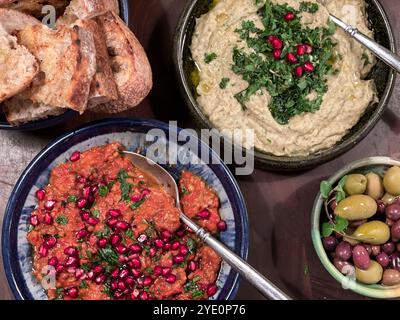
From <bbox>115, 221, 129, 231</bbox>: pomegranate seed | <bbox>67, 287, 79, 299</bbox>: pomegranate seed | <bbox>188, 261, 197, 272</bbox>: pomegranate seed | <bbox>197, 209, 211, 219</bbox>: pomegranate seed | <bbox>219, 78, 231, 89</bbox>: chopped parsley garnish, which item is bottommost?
<bbox>67, 287, 79, 299</bbox>: pomegranate seed

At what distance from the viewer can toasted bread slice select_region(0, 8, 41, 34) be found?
3211mm

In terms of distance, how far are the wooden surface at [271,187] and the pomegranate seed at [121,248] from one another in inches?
29.1

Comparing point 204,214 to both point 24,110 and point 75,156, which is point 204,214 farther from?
point 24,110

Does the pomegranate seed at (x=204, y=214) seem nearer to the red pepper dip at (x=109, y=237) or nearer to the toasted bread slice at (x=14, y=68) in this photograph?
the red pepper dip at (x=109, y=237)

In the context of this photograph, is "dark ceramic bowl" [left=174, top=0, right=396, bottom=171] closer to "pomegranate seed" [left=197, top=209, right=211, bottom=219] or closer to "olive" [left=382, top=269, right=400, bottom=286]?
"pomegranate seed" [left=197, top=209, right=211, bottom=219]

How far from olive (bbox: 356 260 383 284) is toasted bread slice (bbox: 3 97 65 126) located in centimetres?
158

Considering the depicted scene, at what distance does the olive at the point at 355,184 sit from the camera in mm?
3461

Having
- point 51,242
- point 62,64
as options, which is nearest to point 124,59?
point 62,64

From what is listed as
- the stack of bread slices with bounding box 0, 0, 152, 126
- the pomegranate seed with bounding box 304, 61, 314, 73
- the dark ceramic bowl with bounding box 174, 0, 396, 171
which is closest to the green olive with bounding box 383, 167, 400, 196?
the dark ceramic bowl with bounding box 174, 0, 396, 171

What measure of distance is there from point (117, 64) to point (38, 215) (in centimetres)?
79

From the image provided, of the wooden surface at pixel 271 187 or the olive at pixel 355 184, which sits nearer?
the olive at pixel 355 184

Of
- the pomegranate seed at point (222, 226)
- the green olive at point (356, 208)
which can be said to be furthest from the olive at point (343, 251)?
the pomegranate seed at point (222, 226)

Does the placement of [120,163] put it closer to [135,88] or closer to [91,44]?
[135,88]

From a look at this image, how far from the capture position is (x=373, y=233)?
11.2 ft
